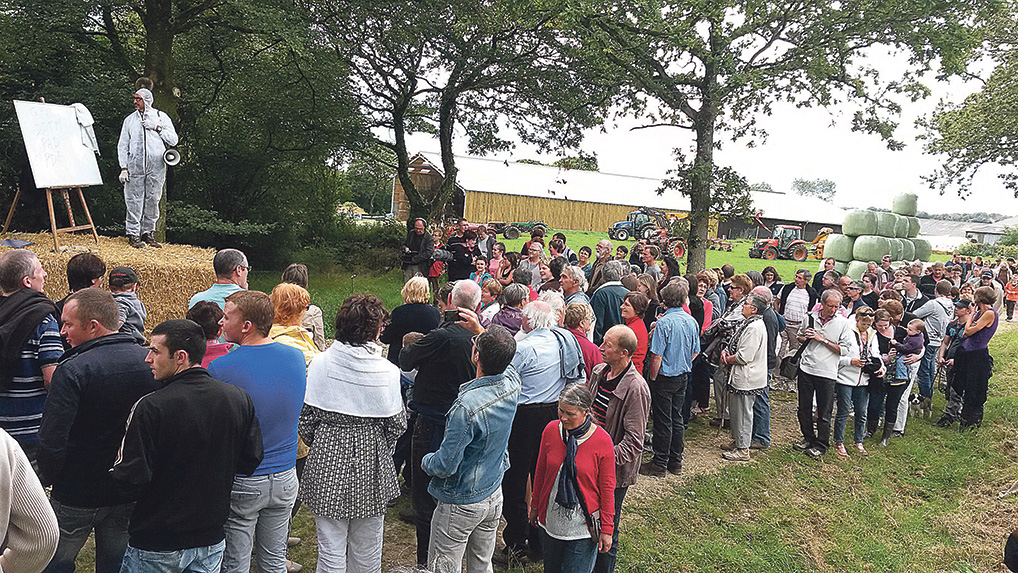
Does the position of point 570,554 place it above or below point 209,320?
below

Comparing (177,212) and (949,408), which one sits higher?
(177,212)

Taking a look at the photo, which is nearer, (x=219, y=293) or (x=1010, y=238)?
(x=219, y=293)

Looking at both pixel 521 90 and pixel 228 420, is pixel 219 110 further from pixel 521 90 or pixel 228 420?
pixel 228 420

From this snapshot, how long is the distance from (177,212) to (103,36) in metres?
3.79

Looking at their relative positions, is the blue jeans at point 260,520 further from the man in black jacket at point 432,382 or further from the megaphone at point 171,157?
the megaphone at point 171,157

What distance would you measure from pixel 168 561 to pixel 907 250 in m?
19.8

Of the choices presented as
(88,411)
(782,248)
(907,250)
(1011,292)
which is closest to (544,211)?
(782,248)

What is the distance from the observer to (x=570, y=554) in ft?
11.0

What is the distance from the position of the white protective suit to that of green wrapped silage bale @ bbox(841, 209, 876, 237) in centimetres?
1692

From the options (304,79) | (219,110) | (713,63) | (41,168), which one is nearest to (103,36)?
(219,110)

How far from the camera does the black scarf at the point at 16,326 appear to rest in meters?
2.99

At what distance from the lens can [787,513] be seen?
17.8 ft

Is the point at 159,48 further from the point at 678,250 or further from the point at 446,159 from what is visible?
the point at 678,250

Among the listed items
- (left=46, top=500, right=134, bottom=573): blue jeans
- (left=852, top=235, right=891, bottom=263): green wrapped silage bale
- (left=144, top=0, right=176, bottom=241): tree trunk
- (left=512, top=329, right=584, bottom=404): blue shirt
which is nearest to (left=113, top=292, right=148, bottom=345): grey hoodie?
(left=46, top=500, right=134, bottom=573): blue jeans
